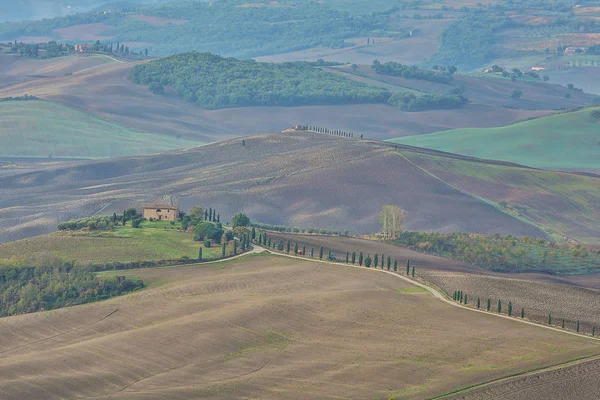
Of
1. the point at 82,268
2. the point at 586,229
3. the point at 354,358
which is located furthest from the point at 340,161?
the point at 354,358

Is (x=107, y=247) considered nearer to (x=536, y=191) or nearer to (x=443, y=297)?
(x=443, y=297)

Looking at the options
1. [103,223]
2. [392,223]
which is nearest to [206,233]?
[103,223]

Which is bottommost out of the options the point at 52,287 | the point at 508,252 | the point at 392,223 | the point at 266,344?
the point at 508,252

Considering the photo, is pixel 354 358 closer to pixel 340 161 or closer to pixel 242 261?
pixel 242 261

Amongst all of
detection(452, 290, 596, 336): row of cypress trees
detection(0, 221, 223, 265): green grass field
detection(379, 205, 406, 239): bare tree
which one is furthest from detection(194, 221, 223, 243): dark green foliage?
detection(452, 290, 596, 336): row of cypress trees

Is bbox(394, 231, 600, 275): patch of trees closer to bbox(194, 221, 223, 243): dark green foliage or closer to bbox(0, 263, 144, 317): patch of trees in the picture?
bbox(194, 221, 223, 243): dark green foliage

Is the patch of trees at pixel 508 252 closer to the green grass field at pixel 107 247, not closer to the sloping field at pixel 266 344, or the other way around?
the green grass field at pixel 107 247

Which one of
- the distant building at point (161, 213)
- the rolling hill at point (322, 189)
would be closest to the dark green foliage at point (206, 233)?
the distant building at point (161, 213)
